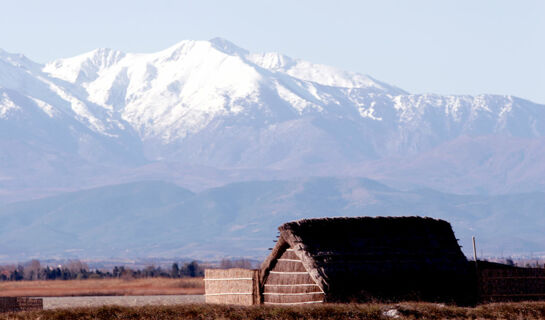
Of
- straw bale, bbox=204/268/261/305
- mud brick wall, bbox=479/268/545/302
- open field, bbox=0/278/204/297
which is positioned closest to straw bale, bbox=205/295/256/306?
straw bale, bbox=204/268/261/305

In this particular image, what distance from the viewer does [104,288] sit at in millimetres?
102562

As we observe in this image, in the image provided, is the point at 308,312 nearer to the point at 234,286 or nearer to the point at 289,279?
the point at 289,279

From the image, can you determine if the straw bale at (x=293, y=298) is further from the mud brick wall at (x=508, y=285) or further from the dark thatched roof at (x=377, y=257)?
the mud brick wall at (x=508, y=285)

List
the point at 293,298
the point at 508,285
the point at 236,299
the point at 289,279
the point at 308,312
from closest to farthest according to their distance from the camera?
the point at 308,312 < the point at 293,298 < the point at 289,279 < the point at 508,285 < the point at 236,299

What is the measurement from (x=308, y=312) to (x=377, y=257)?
292 inches

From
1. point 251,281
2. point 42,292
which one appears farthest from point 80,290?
point 251,281

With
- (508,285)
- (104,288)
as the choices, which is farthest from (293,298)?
(104,288)

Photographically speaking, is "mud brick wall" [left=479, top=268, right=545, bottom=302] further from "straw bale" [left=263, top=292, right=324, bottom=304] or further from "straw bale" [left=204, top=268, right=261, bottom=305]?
"straw bale" [left=204, top=268, right=261, bottom=305]

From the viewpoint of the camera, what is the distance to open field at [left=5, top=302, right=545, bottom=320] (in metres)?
33.0

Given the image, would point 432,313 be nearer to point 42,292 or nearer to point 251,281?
point 251,281

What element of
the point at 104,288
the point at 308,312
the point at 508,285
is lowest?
the point at 308,312

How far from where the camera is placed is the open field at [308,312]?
3300cm

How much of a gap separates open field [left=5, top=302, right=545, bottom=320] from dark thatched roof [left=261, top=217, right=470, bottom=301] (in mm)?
4875

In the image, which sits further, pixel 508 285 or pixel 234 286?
pixel 234 286
